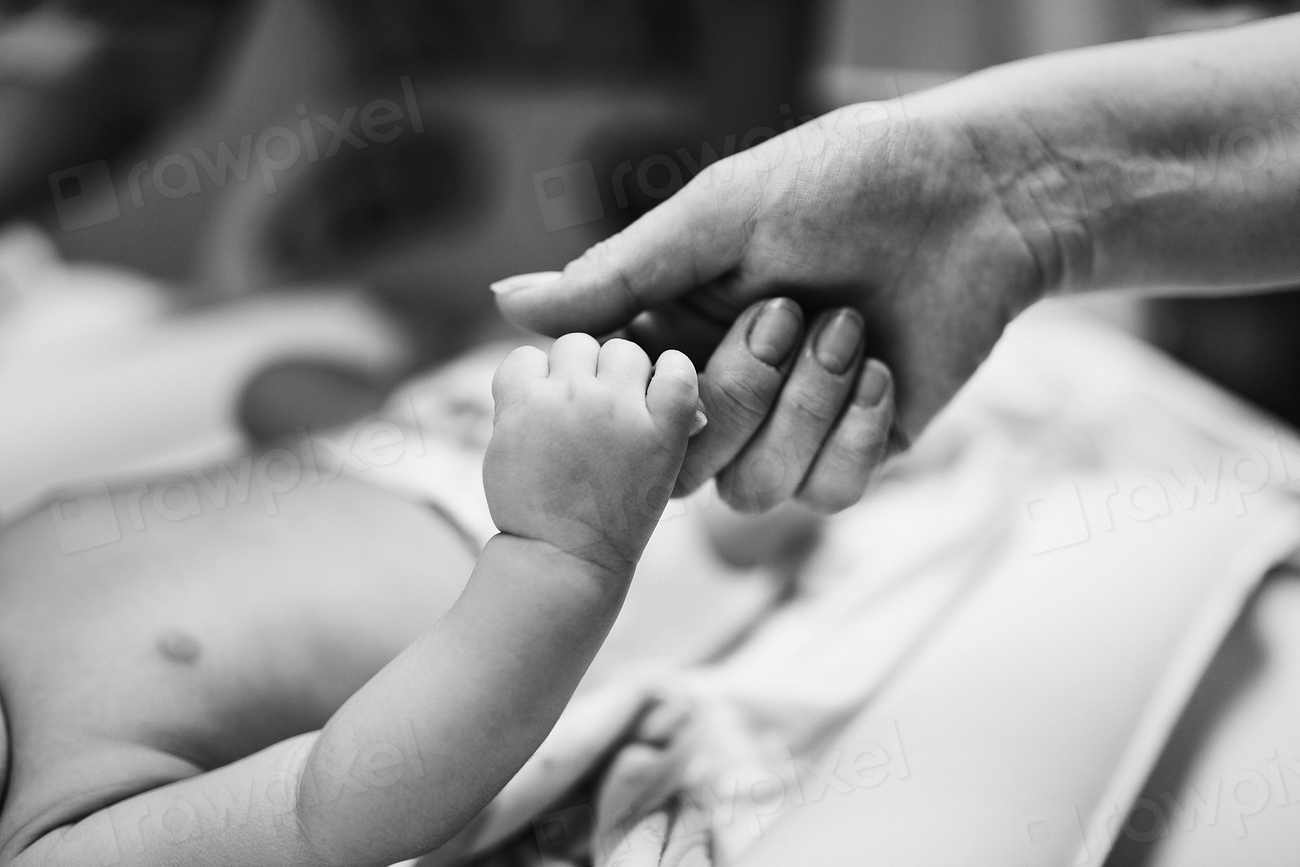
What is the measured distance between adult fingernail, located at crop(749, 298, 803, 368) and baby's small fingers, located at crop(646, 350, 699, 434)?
Answer: 5.1 inches

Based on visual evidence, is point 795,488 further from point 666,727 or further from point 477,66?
point 477,66

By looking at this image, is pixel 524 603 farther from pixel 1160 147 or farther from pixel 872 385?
pixel 1160 147

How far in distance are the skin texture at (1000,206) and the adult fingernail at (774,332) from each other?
0.09 ft

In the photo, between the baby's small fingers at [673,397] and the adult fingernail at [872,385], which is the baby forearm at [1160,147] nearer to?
the adult fingernail at [872,385]

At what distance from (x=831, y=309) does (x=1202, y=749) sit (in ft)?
1.41

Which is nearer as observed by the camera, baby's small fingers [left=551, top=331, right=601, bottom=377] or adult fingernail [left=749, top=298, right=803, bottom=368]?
baby's small fingers [left=551, top=331, right=601, bottom=377]

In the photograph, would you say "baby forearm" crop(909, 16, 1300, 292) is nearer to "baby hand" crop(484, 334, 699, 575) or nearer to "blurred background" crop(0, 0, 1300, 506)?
"baby hand" crop(484, 334, 699, 575)

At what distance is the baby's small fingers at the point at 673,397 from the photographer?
0.57 metres

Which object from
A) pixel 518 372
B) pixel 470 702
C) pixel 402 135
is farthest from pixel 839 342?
pixel 402 135

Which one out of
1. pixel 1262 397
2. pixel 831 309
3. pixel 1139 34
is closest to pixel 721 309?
pixel 831 309

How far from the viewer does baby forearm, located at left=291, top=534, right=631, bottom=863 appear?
1.85ft

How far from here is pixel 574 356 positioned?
1.98 ft

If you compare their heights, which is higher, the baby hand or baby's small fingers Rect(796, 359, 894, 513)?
the baby hand

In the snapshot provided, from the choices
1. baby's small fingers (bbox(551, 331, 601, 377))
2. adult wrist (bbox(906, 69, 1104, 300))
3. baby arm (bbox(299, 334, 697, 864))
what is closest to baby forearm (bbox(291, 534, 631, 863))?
baby arm (bbox(299, 334, 697, 864))
